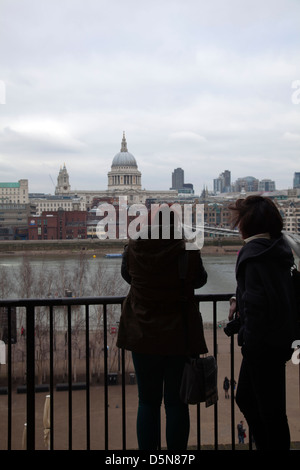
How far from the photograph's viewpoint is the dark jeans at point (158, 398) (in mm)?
872

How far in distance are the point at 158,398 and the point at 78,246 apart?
1977 centimetres

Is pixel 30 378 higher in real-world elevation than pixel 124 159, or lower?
lower

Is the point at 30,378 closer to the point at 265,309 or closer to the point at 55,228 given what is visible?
the point at 265,309

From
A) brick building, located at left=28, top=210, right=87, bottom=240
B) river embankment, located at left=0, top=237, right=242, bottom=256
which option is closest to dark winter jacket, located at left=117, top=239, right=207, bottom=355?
river embankment, located at left=0, top=237, right=242, bottom=256

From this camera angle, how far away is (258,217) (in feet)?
2.73

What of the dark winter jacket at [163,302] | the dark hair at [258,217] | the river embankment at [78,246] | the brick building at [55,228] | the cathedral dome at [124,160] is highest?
the cathedral dome at [124,160]

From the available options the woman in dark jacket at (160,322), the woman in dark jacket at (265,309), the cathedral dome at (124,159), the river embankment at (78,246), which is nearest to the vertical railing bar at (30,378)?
the woman in dark jacket at (160,322)

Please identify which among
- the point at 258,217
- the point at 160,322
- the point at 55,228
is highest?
the point at 258,217

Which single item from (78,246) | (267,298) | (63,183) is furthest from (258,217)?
(63,183)

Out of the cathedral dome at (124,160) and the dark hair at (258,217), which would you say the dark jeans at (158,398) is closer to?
the dark hair at (258,217)

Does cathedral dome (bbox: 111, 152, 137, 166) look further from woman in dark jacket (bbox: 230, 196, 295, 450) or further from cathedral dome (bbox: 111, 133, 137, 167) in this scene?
woman in dark jacket (bbox: 230, 196, 295, 450)

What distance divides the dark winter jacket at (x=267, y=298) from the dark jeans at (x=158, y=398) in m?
0.15

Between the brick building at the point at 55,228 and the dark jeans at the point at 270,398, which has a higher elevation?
the dark jeans at the point at 270,398

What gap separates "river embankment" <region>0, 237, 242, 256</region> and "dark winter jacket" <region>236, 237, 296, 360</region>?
56.9 feet
